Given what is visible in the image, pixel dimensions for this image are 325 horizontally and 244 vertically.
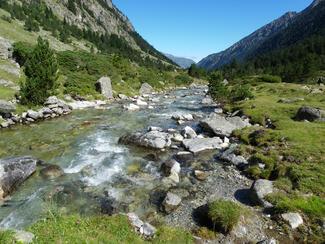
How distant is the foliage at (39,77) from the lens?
4381 cm

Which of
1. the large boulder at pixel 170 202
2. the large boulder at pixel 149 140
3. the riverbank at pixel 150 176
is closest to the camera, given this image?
the riverbank at pixel 150 176

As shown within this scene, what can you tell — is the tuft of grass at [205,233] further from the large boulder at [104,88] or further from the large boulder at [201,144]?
the large boulder at [104,88]

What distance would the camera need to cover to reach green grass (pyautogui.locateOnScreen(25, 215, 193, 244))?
11.6 meters

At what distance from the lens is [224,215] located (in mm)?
16219

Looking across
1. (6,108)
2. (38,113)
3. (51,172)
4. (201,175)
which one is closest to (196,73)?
(38,113)

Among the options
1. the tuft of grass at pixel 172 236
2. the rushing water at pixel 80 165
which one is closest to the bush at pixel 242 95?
the rushing water at pixel 80 165

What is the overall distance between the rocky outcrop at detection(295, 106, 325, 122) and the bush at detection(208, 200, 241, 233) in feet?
77.3

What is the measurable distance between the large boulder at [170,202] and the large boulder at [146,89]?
211 ft

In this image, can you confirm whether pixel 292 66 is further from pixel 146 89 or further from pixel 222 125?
pixel 222 125

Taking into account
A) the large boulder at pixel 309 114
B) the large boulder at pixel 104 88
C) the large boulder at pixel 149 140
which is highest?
the large boulder at pixel 309 114

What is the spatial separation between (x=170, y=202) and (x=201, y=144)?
1249 cm

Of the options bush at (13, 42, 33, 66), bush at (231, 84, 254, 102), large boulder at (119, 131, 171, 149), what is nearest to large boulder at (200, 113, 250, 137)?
large boulder at (119, 131, 171, 149)

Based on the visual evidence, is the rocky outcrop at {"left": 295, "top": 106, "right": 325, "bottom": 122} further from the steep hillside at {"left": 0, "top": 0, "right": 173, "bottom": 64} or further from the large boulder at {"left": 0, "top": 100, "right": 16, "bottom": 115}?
the steep hillside at {"left": 0, "top": 0, "right": 173, "bottom": 64}

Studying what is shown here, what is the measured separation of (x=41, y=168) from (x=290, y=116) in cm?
2982
